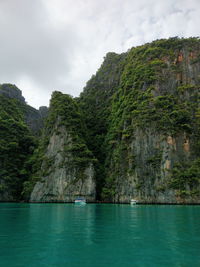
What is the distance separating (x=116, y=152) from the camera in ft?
240

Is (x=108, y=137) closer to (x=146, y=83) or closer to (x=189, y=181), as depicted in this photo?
(x=146, y=83)

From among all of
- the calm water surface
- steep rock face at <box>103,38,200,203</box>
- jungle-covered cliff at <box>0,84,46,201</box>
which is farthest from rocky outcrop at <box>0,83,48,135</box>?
the calm water surface

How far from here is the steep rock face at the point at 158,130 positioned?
58656 mm

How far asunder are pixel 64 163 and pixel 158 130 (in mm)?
27602

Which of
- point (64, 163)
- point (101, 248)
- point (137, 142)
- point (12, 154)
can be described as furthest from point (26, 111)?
point (101, 248)

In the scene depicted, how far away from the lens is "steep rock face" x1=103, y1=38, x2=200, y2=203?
5866 cm

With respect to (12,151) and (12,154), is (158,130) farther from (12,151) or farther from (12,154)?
(12,151)

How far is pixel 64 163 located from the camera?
70.6 m

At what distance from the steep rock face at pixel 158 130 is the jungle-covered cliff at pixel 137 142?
220 millimetres

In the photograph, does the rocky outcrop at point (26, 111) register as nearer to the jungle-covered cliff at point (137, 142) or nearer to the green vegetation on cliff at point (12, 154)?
the green vegetation on cliff at point (12, 154)

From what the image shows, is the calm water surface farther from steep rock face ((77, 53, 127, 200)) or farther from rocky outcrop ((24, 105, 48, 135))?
rocky outcrop ((24, 105, 48, 135))

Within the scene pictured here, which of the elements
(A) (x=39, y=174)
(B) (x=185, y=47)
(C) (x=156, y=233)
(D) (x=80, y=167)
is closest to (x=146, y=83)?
(B) (x=185, y=47)

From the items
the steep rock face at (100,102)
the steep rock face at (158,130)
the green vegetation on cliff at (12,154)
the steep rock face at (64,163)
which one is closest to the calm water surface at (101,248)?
the steep rock face at (158,130)

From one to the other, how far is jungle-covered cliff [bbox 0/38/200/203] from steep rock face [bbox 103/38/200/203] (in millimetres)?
220
